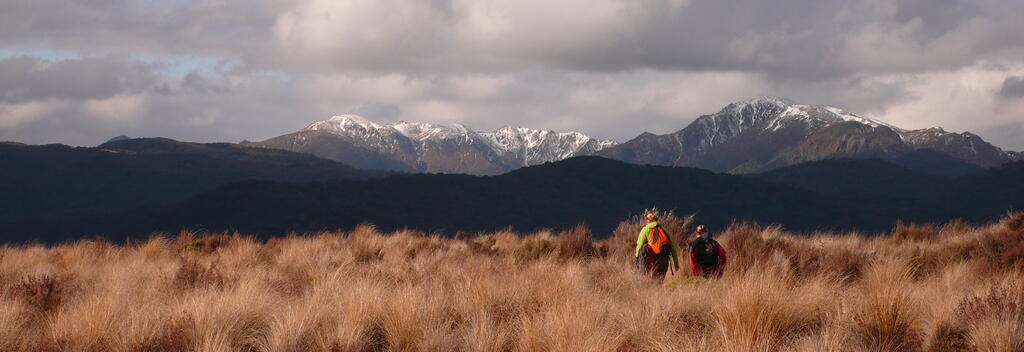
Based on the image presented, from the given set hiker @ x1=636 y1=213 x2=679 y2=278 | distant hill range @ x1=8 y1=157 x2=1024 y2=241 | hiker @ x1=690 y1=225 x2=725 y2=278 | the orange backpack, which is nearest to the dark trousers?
hiker @ x1=636 y1=213 x2=679 y2=278

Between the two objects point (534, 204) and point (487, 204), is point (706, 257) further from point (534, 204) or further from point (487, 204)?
point (534, 204)

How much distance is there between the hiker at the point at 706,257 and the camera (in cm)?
1049

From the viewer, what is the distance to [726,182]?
612 ft

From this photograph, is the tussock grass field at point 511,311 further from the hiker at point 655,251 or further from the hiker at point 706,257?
the hiker at point 655,251

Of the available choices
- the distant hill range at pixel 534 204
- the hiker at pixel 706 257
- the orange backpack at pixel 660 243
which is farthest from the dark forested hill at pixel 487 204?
the hiker at pixel 706 257

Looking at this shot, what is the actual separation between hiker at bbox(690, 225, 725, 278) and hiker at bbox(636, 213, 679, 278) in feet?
1.92

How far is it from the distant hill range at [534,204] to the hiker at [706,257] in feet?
410

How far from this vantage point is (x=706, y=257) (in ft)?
34.7

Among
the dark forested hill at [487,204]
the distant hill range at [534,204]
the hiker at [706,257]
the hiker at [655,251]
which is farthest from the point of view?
the distant hill range at [534,204]

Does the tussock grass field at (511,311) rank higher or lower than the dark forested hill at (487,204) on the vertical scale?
higher

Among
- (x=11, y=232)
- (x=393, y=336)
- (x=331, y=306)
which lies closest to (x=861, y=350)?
(x=393, y=336)

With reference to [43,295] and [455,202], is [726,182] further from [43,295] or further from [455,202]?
[43,295]

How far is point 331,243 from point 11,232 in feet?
623

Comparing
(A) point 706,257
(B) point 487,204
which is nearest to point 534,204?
(B) point 487,204
